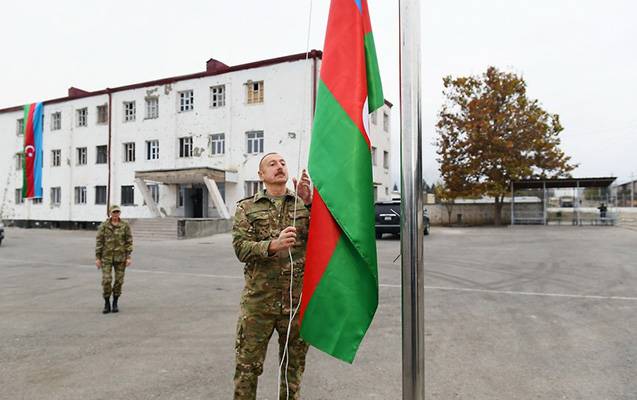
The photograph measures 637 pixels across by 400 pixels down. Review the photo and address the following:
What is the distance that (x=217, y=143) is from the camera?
992 inches

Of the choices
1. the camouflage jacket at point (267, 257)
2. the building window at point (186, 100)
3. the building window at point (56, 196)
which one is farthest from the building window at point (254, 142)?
the camouflage jacket at point (267, 257)

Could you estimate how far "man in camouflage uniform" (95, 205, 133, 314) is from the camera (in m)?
5.98

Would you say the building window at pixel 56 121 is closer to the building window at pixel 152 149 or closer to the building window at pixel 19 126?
the building window at pixel 19 126

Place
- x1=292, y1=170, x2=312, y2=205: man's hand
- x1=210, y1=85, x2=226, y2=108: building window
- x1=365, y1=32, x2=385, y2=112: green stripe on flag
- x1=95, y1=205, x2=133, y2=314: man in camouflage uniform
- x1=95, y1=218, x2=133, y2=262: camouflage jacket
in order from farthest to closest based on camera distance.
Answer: x1=210, y1=85, x2=226, y2=108: building window, x1=95, y1=218, x2=133, y2=262: camouflage jacket, x1=95, y1=205, x2=133, y2=314: man in camouflage uniform, x1=292, y1=170, x2=312, y2=205: man's hand, x1=365, y1=32, x2=385, y2=112: green stripe on flag

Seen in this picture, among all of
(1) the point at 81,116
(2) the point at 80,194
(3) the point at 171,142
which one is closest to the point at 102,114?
(1) the point at 81,116

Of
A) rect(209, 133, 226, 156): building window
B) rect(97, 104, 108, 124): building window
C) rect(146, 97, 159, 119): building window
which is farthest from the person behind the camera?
rect(97, 104, 108, 124): building window

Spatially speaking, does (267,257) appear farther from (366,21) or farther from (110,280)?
(110,280)

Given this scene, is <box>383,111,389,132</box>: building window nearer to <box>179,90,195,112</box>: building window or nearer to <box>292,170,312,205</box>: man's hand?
<box>179,90,195,112</box>: building window

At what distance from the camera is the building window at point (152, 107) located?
88.9ft

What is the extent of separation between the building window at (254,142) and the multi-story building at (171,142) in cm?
6

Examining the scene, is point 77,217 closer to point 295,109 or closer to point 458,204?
point 295,109

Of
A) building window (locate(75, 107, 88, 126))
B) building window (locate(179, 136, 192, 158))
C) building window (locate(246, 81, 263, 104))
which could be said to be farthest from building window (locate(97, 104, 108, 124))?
building window (locate(246, 81, 263, 104))

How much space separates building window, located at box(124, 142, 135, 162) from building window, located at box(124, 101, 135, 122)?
172 cm

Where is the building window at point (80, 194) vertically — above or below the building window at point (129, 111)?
below
